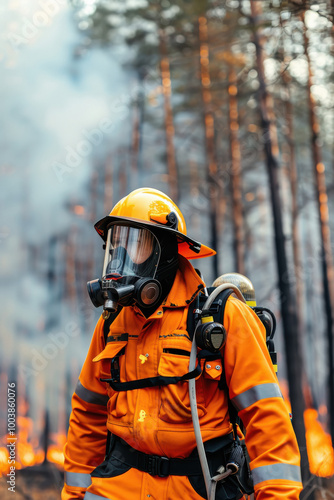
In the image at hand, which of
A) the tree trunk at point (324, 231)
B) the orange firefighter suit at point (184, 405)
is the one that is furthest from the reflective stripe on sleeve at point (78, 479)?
the tree trunk at point (324, 231)

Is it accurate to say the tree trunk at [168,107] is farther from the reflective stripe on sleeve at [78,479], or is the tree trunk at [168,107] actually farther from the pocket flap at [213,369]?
the pocket flap at [213,369]

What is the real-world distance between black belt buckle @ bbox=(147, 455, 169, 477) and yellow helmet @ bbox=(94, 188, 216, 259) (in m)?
0.91

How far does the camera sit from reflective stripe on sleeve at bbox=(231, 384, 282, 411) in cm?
176

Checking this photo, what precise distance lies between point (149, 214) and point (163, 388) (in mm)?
750

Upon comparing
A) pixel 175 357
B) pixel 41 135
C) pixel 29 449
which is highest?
Result: pixel 41 135

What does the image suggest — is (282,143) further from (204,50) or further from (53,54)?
(53,54)

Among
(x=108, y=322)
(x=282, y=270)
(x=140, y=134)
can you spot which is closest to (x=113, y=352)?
Answer: (x=108, y=322)

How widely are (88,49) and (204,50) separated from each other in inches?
110

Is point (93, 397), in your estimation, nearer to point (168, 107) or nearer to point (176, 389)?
point (176, 389)

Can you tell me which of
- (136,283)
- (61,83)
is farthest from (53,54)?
(136,283)

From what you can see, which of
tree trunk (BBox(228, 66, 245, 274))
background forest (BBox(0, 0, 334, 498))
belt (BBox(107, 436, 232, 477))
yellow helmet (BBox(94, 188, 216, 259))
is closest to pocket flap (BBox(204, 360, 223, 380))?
belt (BBox(107, 436, 232, 477))

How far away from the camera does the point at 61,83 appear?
408 inches

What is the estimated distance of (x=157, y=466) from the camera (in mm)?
1803

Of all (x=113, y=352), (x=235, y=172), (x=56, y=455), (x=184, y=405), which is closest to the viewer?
(x=184, y=405)
